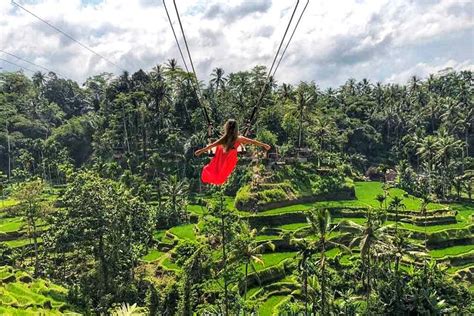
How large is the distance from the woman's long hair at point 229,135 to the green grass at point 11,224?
41.6 m

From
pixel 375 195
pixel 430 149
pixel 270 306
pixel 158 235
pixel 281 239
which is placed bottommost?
pixel 270 306

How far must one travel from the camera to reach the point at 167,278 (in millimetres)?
35562

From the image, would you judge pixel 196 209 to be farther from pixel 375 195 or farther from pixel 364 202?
pixel 375 195

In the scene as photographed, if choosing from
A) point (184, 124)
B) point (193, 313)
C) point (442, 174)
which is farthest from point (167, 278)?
point (442, 174)

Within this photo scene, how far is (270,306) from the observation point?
32312mm

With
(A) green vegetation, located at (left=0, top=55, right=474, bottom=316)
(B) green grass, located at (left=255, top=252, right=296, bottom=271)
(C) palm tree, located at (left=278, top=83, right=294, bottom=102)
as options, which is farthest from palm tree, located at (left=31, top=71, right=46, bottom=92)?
(B) green grass, located at (left=255, top=252, right=296, bottom=271)

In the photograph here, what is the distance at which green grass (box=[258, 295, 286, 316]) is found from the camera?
3125cm

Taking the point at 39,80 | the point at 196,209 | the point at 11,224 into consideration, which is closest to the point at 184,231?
the point at 196,209

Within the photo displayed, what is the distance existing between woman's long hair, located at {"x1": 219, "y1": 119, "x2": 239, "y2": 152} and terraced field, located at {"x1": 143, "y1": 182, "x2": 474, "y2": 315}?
1046 inches

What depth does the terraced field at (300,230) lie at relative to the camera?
34688 millimetres

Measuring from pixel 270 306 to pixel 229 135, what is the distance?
28.7m

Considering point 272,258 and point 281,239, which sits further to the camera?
point 281,239

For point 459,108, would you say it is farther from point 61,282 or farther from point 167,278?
point 61,282

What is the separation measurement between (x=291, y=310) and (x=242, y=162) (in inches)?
1036
